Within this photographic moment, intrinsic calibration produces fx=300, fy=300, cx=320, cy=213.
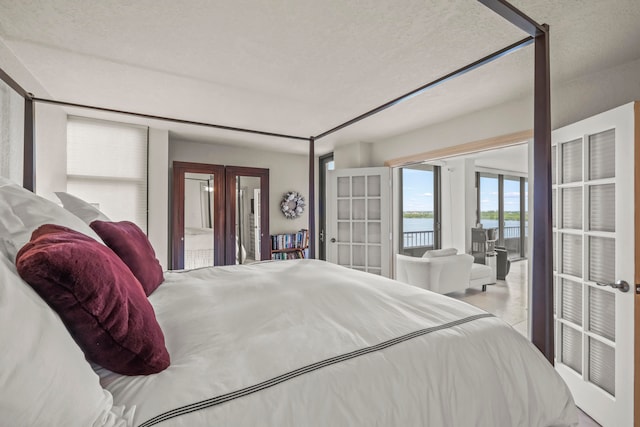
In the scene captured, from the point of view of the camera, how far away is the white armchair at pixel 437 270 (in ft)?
13.5

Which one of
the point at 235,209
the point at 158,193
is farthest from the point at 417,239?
the point at 158,193

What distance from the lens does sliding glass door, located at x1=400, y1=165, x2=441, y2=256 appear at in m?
6.42

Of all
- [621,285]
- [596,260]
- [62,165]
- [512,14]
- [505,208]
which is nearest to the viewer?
[512,14]

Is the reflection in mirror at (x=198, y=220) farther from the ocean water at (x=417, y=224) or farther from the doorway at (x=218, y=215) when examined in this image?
the ocean water at (x=417, y=224)

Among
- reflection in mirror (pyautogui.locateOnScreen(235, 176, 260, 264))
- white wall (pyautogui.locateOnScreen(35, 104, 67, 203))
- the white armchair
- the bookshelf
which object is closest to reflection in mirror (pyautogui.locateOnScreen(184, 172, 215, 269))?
reflection in mirror (pyautogui.locateOnScreen(235, 176, 260, 264))

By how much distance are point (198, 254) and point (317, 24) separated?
367cm

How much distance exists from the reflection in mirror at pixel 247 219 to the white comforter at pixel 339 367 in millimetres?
3415

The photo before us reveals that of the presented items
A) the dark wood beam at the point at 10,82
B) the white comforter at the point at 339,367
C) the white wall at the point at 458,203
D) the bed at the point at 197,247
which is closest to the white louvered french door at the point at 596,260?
the white comforter at the point at 339,367

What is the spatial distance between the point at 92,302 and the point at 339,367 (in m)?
0.61

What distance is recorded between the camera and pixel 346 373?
2.63 feet

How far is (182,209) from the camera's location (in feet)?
14.0

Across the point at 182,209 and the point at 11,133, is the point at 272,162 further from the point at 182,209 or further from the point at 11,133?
the point at 11,133

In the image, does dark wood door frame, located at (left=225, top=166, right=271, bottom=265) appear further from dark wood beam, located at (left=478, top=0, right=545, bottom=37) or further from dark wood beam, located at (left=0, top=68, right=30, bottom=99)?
dark wood beam, located at (left=478, top=0, right=545, bottom=37)

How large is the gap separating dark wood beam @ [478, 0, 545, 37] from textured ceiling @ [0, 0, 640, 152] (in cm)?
52
